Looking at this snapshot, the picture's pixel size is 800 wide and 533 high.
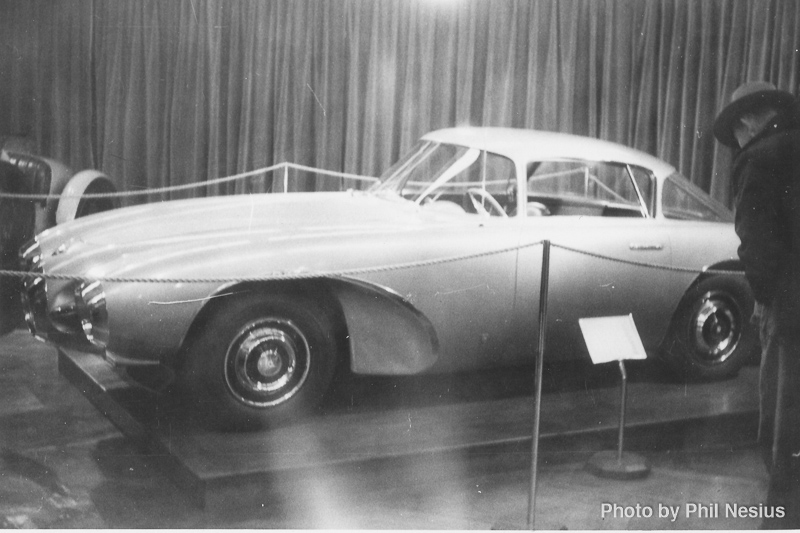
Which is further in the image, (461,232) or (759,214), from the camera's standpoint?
(461,232)

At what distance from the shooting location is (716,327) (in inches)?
147

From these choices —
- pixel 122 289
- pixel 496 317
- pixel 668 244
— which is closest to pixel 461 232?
pixel 496 317

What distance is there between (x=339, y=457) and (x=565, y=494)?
85cm

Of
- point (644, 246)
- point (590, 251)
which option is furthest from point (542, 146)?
point (644, 246)

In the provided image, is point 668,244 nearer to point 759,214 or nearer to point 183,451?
point 759,214

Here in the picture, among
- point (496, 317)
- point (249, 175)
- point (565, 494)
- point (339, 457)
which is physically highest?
point (249, 175)

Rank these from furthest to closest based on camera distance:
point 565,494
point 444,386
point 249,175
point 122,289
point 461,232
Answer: point 249,175
point 444,386
point 461,232
point 565,494
point 122,289

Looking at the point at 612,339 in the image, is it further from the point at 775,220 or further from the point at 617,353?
the point at 775,220

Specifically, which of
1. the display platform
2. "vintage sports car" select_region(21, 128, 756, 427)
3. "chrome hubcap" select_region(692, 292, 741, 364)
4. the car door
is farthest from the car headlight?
"chrome hubcap" select_region(692, 292, 741, 364)

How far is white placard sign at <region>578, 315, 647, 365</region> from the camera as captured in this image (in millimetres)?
3070

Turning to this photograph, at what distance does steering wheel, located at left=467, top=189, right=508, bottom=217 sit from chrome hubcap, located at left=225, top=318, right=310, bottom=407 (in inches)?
37.6

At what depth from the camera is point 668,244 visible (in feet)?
11.7

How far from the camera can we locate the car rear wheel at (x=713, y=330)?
367 centimetres

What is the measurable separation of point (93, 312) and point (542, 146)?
1.92m
